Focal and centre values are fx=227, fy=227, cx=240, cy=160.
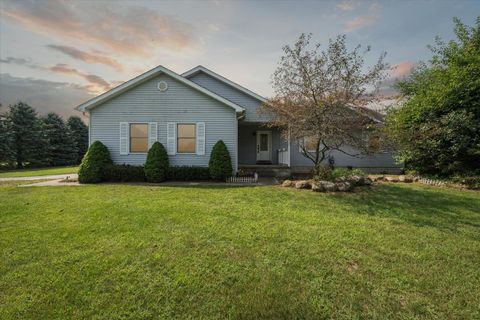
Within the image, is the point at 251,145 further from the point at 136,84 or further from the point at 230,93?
the point at 136,84

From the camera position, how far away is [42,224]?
5.11m

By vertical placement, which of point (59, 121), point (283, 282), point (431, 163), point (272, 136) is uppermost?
point (59, 121)

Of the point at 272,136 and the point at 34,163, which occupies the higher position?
the point at 272,136

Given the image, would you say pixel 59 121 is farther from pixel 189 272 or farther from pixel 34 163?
pixel 189 272

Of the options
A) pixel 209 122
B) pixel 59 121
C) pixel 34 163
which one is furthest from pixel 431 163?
pixel 59 121

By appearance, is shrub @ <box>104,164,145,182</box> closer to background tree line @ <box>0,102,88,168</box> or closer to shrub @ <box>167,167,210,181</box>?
shrub @ <box>167,167,210,181</box>

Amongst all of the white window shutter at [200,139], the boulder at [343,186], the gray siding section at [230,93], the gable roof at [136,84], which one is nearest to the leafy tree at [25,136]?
the gable roof at [136,84]

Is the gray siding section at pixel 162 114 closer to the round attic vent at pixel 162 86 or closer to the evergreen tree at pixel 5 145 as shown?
the round attic vent at pixel 162 86

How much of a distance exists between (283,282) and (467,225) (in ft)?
16.8

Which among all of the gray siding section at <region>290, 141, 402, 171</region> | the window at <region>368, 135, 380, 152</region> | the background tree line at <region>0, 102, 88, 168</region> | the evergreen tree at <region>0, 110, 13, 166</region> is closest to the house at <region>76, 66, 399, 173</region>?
the gray siding section at <region>290, 141, 402, 171</region>

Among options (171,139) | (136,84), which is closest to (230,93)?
(171,139)

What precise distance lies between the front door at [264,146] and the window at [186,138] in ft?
18.4

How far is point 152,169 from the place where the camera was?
10883 millimetres

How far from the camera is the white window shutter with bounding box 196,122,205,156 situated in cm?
1196
